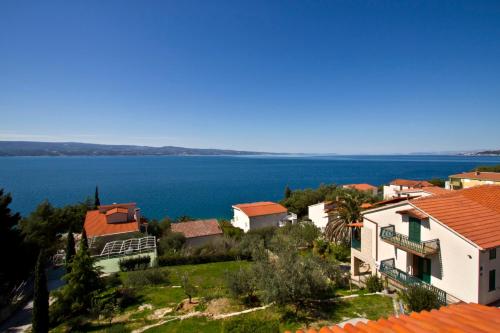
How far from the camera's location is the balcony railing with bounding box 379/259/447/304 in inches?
494

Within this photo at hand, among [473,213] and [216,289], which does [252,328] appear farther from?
[473,213]

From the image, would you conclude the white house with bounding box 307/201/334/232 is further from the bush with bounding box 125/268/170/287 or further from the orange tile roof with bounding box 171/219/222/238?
the bush with bounding box 125/268/170/287

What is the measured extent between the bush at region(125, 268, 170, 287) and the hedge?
524 centimetres

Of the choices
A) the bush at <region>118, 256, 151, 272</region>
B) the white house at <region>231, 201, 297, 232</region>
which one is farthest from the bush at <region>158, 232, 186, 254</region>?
the white house at <region>231, 201, 297, 232</region>

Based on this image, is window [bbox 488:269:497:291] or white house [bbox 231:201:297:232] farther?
white house [bbox 231:201:297:232]

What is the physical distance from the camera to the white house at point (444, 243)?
38.8 ft

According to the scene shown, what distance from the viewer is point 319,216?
36938mm

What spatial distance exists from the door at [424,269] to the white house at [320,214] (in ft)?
64.5

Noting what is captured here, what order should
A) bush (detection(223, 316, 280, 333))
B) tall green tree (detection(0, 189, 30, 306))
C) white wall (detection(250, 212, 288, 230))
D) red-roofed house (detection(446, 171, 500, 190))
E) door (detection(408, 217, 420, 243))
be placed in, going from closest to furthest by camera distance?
1. bush (detection(223, 316, 280, 333))
2. door (detection(408, 217, 420, 243))
3. tall green tree (detection(0, 189, 30, 306))
4. white wall (detection(250, 212, 288, 230))
5. red-roofed house (detection(446, 171, 500, 190))

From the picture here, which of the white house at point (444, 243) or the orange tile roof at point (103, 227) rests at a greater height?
the white house at point (444, 243)

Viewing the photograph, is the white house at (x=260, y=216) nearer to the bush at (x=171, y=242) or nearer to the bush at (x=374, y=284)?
the bush at (x=171, y=242)

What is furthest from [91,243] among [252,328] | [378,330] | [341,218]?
[378,330]

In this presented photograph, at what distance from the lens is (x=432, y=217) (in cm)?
1331

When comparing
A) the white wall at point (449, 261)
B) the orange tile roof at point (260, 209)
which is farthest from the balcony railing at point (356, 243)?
the orange tile roof at point (260, 209)
